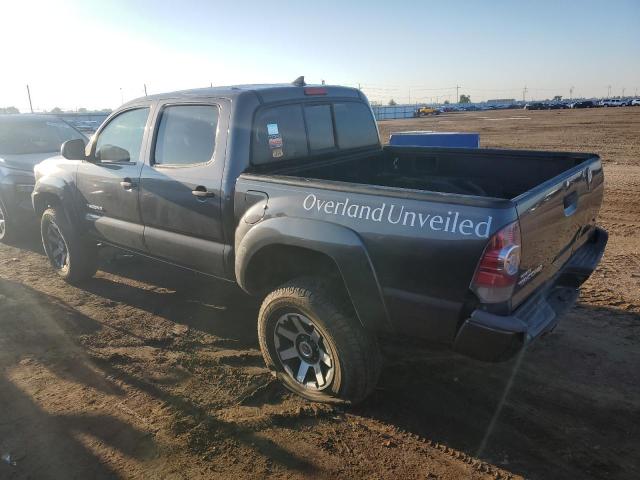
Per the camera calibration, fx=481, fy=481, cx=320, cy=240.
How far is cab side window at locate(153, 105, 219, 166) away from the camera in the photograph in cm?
365

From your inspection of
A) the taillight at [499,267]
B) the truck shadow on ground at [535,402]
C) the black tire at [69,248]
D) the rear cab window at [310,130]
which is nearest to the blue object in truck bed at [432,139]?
the rear cab window at [310,130]

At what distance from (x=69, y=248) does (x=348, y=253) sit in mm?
3790

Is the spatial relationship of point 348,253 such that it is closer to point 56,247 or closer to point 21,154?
point 56,247

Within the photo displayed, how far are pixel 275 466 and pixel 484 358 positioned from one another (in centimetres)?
129

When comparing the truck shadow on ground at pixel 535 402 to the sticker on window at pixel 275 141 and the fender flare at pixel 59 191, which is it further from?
the fender flare at pixel 59 191

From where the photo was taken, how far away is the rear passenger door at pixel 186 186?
356cm

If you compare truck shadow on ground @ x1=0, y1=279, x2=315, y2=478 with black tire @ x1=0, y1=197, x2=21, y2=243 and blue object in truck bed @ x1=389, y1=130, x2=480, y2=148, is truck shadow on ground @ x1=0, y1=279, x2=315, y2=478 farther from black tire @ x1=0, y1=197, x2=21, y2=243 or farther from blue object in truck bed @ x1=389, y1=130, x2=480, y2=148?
blue object in truck bed @ x1=389, y1=130, x2=480, y2=148

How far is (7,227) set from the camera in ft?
23.4

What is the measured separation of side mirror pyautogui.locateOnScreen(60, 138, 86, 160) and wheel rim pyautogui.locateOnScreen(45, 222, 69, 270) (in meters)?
1.09

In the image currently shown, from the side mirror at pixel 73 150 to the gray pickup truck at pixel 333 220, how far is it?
2 cm

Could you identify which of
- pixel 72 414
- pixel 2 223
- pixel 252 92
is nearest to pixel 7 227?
pixel 2 223

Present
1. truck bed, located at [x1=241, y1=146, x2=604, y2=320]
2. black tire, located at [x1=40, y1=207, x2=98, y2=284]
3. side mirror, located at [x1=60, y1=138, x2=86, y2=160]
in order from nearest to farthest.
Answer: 1. truck bed, located at [x1=241, y1=146, x2=604, y2=320]
2. side mirror, located at [x1=60, y1=138, x2=86, y2=160]
3. black tire, located at [x1=40, y1=207, x2=98, y2=284]

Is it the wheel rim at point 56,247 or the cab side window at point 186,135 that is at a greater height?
the cab side window at point 186,135

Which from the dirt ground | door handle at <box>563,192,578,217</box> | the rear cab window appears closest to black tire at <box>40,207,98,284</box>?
the dirt ground
